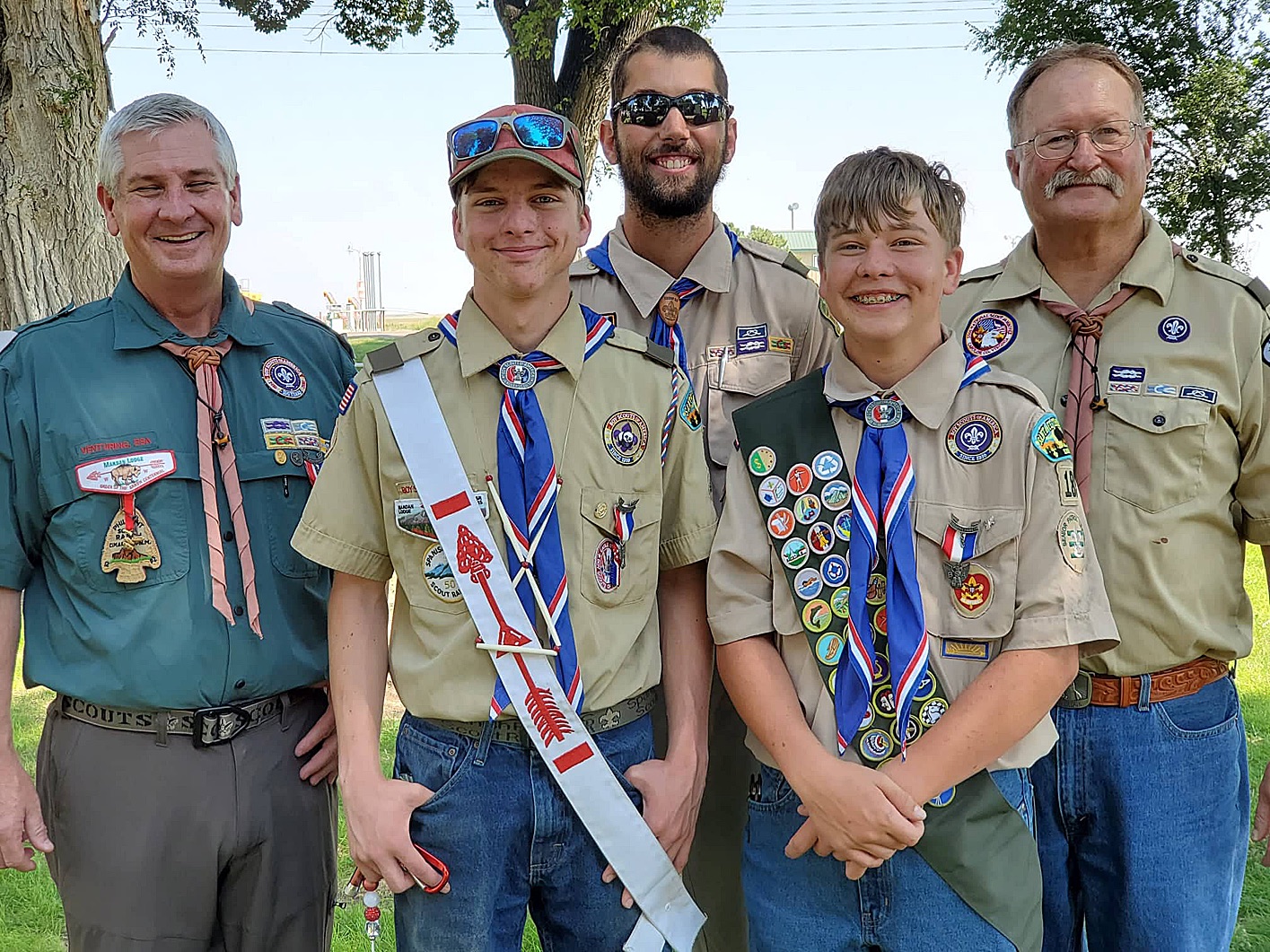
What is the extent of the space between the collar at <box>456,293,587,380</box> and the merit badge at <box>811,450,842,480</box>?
57 centimetres

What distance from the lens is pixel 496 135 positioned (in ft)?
7.87

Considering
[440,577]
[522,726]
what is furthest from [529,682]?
[440,577]

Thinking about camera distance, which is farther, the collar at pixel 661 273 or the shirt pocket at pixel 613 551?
the collar at pixel 661 273

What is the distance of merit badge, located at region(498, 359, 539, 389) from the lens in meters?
2.46

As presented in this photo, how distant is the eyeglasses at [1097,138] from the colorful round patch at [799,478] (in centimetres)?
115

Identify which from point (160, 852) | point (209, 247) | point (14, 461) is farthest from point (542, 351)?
point (160, 852)

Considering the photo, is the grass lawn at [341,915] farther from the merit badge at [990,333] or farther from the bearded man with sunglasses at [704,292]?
the merit badge at [990,333]

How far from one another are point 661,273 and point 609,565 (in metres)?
1.20

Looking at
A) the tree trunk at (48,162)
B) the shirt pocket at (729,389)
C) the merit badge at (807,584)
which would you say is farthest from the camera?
the tree trunk at (48,162)

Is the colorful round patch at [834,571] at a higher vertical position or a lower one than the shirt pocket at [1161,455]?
lower

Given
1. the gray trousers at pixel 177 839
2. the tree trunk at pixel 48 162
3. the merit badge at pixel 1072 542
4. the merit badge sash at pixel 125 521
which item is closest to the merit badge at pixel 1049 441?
the merit badge at pixel 1072 542

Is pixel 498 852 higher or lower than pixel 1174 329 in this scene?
lower

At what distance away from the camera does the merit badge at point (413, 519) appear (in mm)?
2424

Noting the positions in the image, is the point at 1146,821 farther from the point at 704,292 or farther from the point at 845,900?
the point at 704,292
